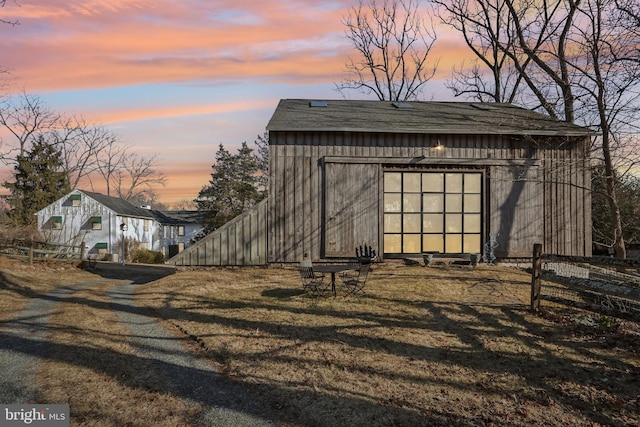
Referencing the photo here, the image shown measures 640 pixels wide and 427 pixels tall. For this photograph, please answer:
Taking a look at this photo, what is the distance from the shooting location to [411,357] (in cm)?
675

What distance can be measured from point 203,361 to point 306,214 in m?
8.70

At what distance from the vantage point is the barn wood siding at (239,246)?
1486cm

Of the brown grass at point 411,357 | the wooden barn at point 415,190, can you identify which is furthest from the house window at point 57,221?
the brown grass at point 411,357

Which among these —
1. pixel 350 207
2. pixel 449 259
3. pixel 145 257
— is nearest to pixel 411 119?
pixel 350 207

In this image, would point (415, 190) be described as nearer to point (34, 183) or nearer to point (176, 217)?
point (34, 183)

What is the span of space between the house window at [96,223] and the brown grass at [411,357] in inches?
1413

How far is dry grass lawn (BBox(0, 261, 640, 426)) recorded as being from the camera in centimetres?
510

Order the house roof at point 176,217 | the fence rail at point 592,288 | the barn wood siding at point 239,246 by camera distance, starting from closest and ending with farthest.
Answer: the fence rail at point 592,288 < the barn wood siding at point 239,246 < the house roof at point 176,217

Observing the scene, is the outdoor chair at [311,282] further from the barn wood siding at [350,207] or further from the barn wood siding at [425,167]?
the barn wood siding at [425,167]

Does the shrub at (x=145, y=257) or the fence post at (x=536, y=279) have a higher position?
the fence post at (x=536, y=279)

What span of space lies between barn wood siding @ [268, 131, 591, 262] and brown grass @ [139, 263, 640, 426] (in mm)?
4022

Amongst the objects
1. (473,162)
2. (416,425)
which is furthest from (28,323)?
(473,162)

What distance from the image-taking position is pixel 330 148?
14.9 metres

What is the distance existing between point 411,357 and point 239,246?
942 centimetres
